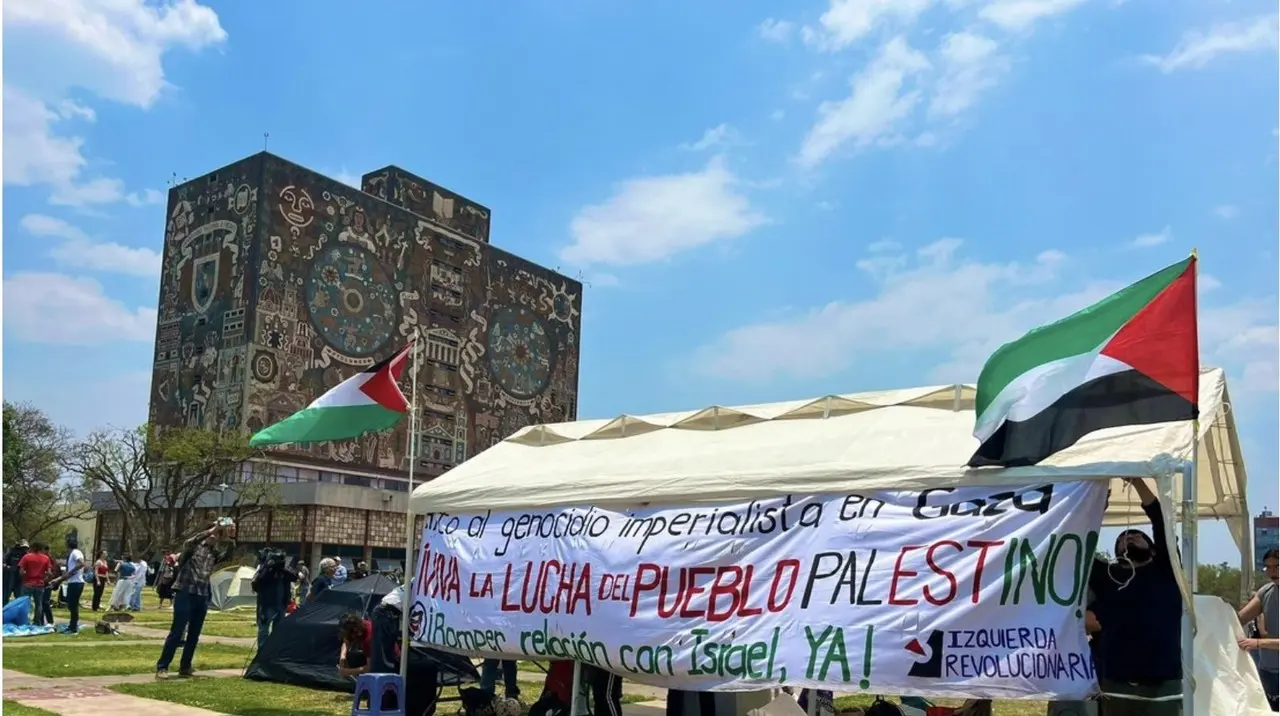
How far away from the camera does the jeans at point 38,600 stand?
751 inches

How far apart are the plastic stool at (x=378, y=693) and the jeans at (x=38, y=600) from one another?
13076mm

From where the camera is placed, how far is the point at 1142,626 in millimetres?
6656

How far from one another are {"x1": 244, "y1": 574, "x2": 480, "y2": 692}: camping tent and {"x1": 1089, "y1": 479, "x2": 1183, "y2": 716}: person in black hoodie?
753cm

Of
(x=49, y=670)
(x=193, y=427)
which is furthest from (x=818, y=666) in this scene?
(x=193, y=427)

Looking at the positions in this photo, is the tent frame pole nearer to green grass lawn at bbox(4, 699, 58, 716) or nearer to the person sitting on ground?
the person sitting on ground

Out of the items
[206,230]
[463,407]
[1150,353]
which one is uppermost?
[206,230]

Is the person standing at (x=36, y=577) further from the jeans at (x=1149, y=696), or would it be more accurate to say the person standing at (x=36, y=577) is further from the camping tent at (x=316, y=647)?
the jeans at (x=1149, y=696)

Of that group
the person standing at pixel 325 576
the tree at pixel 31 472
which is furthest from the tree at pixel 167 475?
the person standing at pixel 325 576

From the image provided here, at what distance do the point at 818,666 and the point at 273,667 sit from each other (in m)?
8.40

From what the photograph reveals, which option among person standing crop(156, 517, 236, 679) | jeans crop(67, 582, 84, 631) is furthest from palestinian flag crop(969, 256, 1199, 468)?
jeans crop(67, 582, 84, 631)

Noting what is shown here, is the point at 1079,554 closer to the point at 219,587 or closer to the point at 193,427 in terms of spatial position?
the point at 219,587

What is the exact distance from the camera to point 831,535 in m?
7.54

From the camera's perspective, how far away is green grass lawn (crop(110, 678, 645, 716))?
10.6 m

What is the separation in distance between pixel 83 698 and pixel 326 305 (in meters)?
58.6
